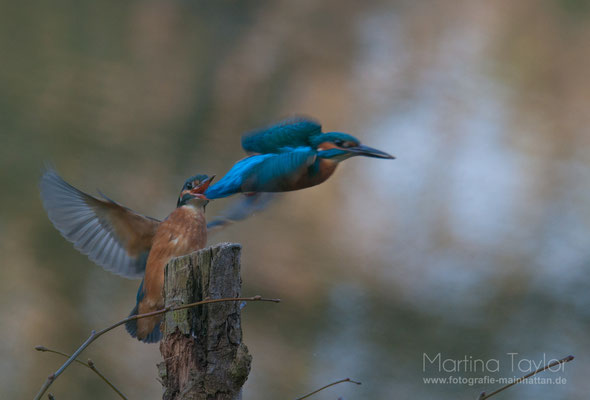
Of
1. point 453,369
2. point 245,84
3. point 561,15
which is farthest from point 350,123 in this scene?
point 453,369

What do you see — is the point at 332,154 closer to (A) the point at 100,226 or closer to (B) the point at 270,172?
(B) the point at 270,172

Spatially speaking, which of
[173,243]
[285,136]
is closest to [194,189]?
[173,243]

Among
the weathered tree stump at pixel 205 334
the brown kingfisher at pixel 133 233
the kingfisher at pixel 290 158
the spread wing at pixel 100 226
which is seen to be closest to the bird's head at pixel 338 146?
the kingfisher at pixel 290 158

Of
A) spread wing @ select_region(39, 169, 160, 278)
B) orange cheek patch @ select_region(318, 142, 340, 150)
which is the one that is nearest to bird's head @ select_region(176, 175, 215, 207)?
spread wing @ select_region(39, 169, 160, 278)

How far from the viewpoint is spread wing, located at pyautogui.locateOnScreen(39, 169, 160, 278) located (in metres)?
1.31

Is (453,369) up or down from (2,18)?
down

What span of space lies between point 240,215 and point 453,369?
205 cm

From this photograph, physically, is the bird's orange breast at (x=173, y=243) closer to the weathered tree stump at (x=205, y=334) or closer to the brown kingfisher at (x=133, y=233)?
the brown kingfisher at (x=133, y=233)

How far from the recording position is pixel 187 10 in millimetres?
2676

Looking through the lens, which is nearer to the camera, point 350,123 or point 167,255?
point 167,255

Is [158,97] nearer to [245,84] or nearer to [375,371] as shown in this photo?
[245,84]

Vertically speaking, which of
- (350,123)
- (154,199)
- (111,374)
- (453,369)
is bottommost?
(111,374)

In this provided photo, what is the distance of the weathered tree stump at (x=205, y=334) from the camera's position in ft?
2.87

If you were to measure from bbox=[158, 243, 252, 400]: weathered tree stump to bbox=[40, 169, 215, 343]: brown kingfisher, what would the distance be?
29 centimetres
